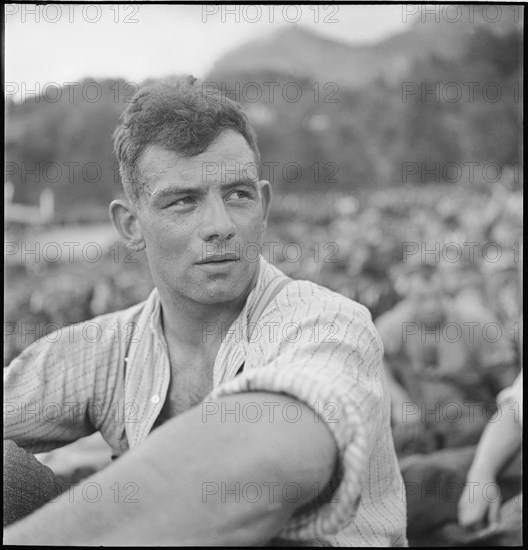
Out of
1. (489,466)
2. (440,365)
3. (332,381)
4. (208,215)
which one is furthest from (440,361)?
(332,381)

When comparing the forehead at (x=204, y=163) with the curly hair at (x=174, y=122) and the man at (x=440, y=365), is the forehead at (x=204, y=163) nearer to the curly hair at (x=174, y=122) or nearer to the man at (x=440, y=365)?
the curly hair at (x=174, y=122)

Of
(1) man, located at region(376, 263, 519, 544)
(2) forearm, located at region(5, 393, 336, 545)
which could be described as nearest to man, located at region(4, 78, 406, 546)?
(2) forearm, located at region(5, 393, 336, 545)

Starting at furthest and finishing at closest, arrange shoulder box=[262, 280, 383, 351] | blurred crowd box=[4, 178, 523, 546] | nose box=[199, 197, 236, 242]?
1. blurred crowd box=[4, 178, 523, 546]
2. nose box=[199, 197, 236, 242]
3. shoulder box=[262, 280, 383, 351]

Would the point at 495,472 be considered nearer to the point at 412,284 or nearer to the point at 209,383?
A: the point at 412,284

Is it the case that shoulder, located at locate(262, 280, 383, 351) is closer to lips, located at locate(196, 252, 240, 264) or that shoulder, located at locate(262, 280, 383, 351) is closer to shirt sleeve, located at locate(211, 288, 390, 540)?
shirt sleeve, located at locate(211, 288, 390, 540)

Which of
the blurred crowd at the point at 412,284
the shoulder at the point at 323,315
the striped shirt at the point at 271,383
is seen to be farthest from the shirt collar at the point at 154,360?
the blurred crowd at the point at 412,284

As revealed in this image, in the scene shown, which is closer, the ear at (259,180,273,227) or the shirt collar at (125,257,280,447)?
the shirt collar at (125,257,280,447)

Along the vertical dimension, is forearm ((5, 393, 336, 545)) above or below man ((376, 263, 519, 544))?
above
